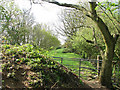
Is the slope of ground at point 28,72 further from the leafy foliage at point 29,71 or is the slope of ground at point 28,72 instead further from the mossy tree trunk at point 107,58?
the mossy tree trunk at point 107,58

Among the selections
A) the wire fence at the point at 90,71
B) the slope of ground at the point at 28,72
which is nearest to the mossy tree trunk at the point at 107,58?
the wire fence at the point at 90,71

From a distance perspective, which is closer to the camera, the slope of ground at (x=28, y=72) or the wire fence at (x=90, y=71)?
the slope of ground at (x=28, y=72)

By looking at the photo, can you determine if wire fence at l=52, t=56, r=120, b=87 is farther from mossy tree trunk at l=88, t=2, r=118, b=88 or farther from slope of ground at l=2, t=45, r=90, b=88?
slope of ground at l=2, t=45, r=90, b=88

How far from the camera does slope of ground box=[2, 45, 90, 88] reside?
8.52 ft

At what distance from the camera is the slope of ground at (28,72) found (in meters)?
2.60

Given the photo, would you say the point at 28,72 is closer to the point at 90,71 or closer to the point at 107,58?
the point at 107,58

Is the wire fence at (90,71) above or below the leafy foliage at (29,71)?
below

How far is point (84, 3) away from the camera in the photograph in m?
6.38

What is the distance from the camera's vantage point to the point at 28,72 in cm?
295

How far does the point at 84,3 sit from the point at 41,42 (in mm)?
5445

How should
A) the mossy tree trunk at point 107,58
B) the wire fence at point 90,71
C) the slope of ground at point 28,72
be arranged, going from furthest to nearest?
the wire fence at point 90,71 → the mossy tree trunk at point 107,58 → the slope of ground at point 28,72

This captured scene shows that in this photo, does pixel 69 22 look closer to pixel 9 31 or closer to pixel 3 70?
pixel 9 31

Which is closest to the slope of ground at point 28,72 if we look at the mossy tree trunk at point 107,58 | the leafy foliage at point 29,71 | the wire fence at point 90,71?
the leafy foliage at point 29,71

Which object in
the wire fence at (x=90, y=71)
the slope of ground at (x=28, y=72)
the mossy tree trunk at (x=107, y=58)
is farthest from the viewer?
the wire fence at (x=90, y=71)
